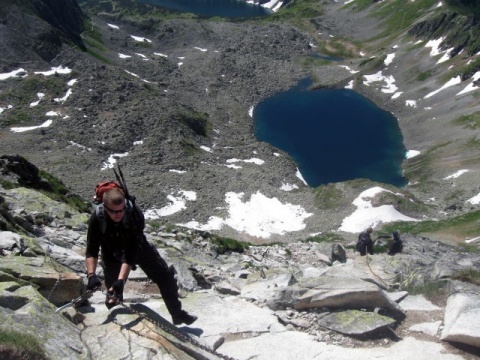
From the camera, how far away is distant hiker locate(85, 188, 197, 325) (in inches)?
398

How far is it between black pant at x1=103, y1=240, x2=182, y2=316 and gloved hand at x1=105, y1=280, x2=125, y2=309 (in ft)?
3.70

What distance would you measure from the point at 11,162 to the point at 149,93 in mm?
75212

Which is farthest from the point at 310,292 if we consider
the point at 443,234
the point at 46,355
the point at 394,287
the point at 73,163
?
the point at 73,163

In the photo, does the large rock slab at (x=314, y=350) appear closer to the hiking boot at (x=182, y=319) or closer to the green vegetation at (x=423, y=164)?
the hiking boot at (x=182, y=319)

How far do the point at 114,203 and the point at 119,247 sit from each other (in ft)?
5.73

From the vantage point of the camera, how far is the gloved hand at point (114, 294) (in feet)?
33.4

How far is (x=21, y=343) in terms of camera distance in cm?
822

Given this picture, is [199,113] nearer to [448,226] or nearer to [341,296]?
[448,226]

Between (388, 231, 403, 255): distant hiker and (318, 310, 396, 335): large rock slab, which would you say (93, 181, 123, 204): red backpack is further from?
(388, 231, 403, 255): distant hiker

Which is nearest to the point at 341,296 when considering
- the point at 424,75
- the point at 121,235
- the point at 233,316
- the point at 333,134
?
the point at 233,316

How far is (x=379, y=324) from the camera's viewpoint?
13.6 m

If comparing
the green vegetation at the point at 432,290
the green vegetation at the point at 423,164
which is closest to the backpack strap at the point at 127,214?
the green vegetation at the point at 432,290

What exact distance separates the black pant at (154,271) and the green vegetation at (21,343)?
3264 mm

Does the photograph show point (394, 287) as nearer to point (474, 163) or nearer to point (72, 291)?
point (72, 291)
